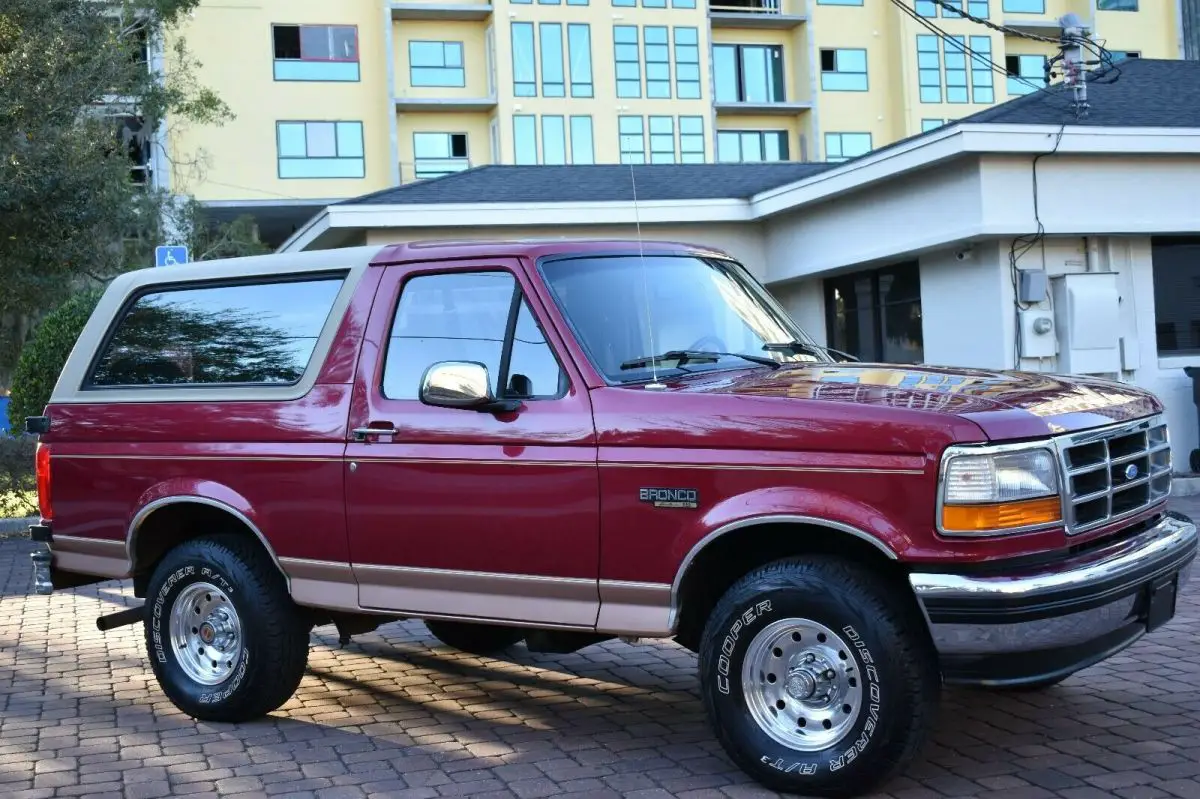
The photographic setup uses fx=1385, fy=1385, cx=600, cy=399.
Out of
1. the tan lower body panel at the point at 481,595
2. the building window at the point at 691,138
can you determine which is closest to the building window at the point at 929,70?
the building window at the point at 691,138

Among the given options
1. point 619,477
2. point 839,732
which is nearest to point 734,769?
point 839,732

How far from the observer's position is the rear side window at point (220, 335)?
6402 mm

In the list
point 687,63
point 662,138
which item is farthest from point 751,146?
point 662,138

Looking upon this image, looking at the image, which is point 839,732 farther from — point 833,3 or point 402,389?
point 833,3

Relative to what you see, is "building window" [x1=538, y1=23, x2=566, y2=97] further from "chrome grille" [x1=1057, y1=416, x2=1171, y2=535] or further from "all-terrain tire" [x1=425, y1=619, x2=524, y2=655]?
"chrome grille" [x1=1057, y1=416, x2=1171, y2=535]

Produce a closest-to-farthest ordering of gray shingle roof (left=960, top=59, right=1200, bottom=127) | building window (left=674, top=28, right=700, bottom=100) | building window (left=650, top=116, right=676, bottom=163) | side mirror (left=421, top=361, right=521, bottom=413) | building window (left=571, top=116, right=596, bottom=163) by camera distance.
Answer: side mirror (left=421, top=361, right=521, bottom=413)
gray shingle roof (left=960, top=59, right=1200, bottom=127)
building window (left=571, top=116, right=596, bottom=163)
building window (left=650, top=116, right=676, bottom=163)
building window (left=674, top=28, right=700, bottom=100)

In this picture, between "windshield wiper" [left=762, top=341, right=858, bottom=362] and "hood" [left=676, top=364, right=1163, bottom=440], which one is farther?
"windshield wiper" [left=762, top=341, right=858, bottom=362]

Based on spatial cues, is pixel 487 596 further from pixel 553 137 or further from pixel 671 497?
pixel 553 137

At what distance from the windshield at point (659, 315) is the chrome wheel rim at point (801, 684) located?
3.91 feet

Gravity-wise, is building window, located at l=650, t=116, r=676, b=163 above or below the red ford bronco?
above

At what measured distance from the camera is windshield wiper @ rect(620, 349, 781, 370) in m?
5.59

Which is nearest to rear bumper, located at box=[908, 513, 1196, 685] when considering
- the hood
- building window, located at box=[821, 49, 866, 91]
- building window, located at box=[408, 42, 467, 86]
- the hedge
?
the hood

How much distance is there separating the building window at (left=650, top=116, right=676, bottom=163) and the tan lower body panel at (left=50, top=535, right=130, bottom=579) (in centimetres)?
4320

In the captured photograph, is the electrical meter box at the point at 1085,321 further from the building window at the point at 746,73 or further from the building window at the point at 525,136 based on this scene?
the building window at the point at 746,73
